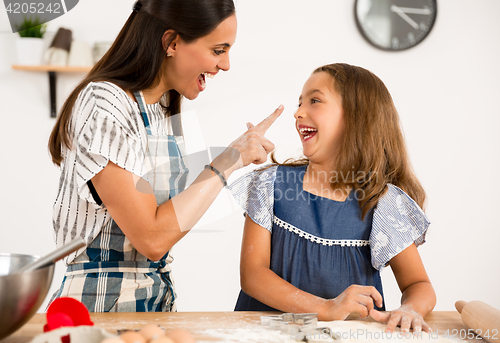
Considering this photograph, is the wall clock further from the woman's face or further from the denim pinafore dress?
the denim pinafore dress

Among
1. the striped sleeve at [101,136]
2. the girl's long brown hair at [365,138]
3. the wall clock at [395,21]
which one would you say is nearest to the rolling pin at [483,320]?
the girl's long brown hair at [365,138]

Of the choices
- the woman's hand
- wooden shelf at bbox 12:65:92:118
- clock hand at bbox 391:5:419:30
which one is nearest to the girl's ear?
the woman's hand

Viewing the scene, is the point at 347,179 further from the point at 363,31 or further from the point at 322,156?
the point at 363,31

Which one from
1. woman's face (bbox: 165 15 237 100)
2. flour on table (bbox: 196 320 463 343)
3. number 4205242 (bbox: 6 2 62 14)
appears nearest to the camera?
flour on table (bbox: 196 320 463 343)

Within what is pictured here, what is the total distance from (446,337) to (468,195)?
154cm

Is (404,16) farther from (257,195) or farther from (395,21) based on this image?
(257,195)

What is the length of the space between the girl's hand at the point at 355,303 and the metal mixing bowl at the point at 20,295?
0.48 metres

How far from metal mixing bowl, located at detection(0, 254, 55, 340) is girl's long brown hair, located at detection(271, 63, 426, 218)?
28.2 inches

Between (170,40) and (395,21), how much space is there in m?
1.41

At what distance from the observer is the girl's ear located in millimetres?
837

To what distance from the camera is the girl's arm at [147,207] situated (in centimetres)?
71

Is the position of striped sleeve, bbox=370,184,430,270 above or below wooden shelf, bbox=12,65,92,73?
below

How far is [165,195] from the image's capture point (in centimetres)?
85

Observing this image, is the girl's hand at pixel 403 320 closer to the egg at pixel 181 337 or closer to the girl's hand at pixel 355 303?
the girl's hand at pixel 355 303
